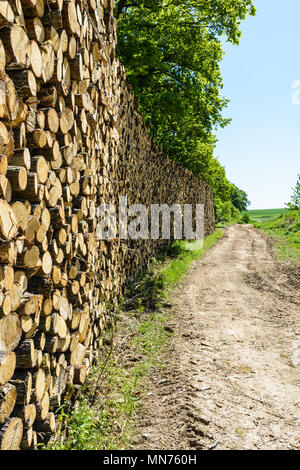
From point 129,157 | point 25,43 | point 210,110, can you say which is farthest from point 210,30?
point 25,43

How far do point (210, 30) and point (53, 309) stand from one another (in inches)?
455

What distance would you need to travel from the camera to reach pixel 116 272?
5.61m

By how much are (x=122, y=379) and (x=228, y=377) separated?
3.72 feet

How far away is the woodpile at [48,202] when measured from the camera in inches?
79.7

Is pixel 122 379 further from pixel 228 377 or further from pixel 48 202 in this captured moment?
pixel 48 202

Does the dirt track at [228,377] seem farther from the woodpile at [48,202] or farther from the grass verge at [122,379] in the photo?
the woodpile at [48,202]

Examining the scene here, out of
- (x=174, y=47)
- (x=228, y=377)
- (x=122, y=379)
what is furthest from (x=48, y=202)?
(x=174, y=47)

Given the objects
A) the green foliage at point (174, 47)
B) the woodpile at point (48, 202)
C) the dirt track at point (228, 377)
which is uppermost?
the green foliage at point (174, 47)

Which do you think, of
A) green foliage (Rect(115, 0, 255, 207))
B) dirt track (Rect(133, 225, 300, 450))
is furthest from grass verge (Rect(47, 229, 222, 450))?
green foliage (Rect(115, 0, 255, 207))

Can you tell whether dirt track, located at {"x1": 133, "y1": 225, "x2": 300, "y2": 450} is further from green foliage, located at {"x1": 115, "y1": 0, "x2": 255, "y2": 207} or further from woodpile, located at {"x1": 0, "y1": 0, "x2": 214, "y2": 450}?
green foliage, located at {"x1": 115, "y1": 0, "x2": 255, "y2": 207}

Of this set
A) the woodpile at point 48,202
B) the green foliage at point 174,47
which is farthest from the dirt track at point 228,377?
the green foliage at point 174,47

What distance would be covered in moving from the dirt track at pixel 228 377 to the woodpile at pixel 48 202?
2.93 ft

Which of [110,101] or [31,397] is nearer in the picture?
[31,397]
